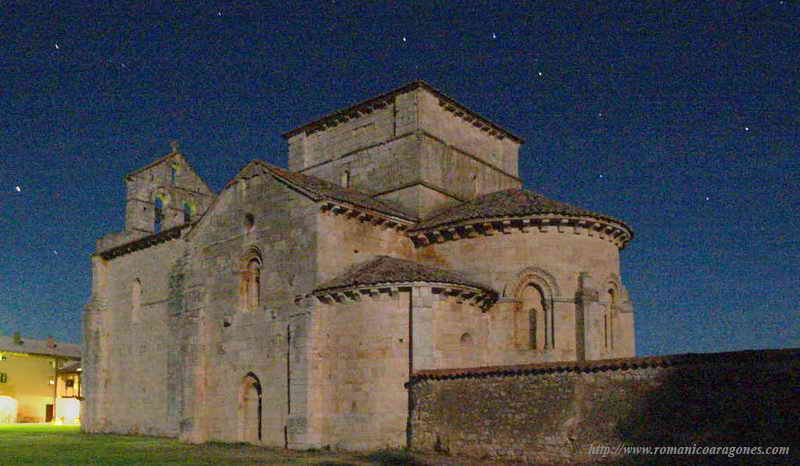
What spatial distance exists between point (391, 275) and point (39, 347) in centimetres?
4513

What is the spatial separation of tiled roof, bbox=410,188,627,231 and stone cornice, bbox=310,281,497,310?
232 centimetres

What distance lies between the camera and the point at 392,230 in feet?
70.8

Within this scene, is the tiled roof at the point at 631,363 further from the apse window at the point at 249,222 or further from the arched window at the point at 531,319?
the apse window at the point at 249,222

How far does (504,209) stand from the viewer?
67.5 feet

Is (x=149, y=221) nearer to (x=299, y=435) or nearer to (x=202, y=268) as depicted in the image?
(x=202, y=268)

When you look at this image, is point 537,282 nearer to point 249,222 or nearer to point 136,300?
point 249,222

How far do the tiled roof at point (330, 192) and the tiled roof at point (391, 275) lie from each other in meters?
1.68

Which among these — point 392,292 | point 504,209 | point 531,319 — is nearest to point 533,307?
point 531,319

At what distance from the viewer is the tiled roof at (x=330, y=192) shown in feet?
65.5

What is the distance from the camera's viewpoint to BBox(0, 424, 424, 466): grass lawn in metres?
16.1

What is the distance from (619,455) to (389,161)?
44.6 feet

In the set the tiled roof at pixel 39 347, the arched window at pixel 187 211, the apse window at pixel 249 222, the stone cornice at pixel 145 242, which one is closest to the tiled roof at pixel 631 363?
the apse window at pixel 249 222

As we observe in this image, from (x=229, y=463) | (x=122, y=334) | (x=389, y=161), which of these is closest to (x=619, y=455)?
(x=229, y=463)

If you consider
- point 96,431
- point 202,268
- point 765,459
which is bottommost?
point 96,431
